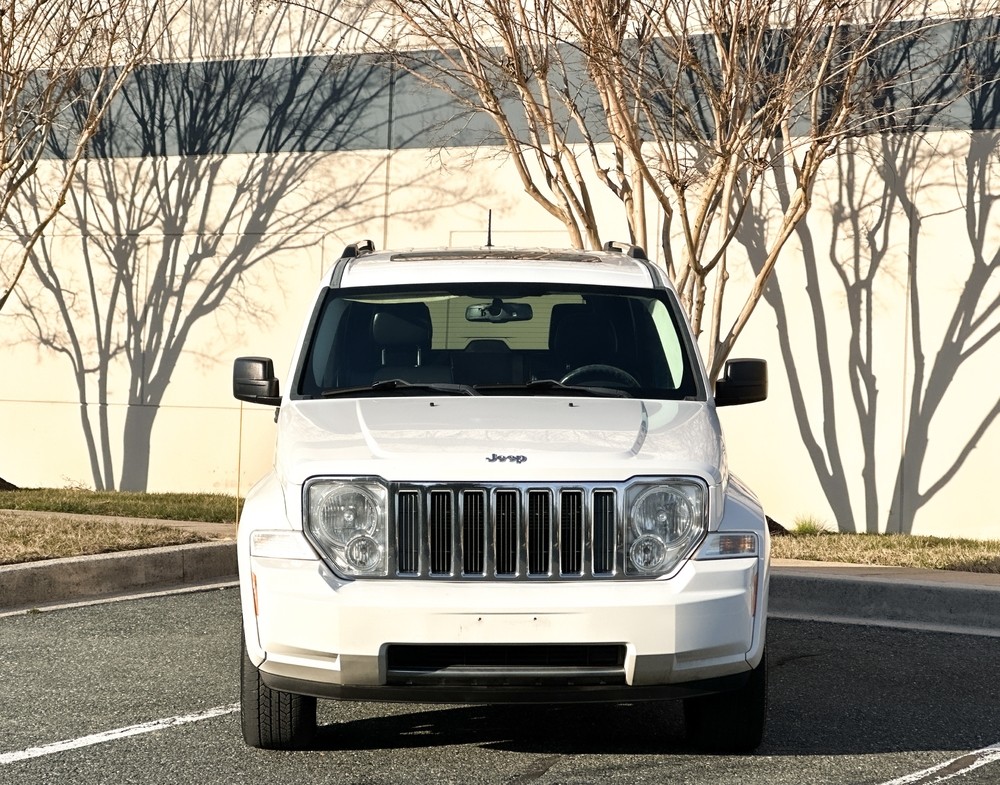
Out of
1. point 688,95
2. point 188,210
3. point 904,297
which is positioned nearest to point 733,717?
point 904,297

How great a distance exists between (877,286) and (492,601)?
9.63 m

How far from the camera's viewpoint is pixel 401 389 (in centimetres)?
662

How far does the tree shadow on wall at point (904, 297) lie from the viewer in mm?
13812

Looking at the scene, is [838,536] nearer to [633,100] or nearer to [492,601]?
[633,100]

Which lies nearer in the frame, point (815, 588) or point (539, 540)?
point (539, 540)

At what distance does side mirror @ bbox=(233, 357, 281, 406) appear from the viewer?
6988mm

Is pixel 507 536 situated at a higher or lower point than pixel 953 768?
higher

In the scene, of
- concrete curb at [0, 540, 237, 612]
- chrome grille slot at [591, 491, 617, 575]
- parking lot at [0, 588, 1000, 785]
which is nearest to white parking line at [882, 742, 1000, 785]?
parking lot at [0, 588, 1000, 785]

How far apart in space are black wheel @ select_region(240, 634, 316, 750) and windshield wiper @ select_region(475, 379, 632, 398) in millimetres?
1554

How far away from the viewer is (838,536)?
→ 13.4 meters

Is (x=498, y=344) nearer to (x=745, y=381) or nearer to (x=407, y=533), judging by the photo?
(x=745, y=381)

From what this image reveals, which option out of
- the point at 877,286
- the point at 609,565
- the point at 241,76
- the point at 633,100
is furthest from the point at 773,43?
the point at 609,565

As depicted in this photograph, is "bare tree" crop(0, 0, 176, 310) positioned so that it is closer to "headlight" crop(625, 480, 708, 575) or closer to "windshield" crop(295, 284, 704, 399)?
"windshield" crop(295, 284, 704, 399)

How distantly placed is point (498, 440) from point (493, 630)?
751mm
